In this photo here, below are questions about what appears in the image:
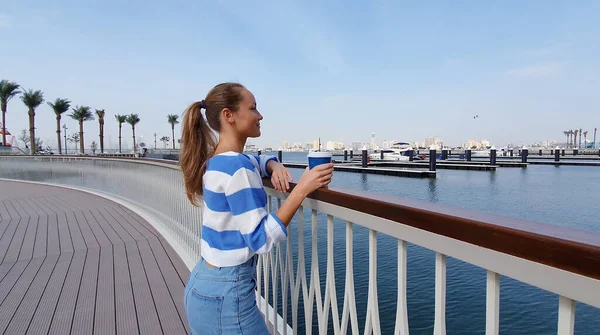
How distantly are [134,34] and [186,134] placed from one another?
15220 millimetres

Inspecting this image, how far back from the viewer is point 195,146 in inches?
51.9

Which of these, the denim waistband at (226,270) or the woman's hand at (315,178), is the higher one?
the woman's hand at (315,178)

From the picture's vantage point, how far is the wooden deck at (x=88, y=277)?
2350 millimetres

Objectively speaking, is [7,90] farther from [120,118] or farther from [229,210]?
[229,210]

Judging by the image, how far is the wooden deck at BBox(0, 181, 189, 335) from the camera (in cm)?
235

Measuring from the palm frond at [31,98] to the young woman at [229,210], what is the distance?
123 feet

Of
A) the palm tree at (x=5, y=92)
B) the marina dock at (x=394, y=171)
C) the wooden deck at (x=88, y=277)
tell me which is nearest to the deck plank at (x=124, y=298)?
the wooden deck at (x=88, y=277)

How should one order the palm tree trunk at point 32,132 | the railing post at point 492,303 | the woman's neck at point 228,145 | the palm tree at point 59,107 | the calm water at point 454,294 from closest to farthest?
the railing post at point 492,303
the woman's neck at point 228,145
the calm water at point 454,294
the palm tree trunk at point 32,132
the palm tree at point 59,107

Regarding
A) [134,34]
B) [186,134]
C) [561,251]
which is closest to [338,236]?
[186,134]

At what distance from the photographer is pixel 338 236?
27.9 feet

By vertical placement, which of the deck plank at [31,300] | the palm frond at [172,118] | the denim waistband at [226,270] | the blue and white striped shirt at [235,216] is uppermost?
the palm frond at [172,118]

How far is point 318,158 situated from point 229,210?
39 centimetres

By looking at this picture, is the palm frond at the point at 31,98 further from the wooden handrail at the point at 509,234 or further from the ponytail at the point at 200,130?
the wooden handrail at the point at 509,234

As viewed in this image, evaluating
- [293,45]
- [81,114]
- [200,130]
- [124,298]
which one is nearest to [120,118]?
[81,114]
